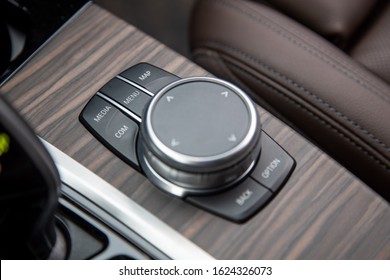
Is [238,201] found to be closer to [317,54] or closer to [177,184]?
[177,184]

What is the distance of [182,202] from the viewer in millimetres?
485

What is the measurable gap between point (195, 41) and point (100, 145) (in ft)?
0.75

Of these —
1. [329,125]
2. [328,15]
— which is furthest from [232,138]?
[328,15]

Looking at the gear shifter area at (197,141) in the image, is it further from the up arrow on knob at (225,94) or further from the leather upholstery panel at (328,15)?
the leather upholstery panel at (328,15)

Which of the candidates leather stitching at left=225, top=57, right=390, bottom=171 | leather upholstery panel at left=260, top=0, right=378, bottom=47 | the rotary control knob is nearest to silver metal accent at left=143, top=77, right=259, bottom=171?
the rotary control knob

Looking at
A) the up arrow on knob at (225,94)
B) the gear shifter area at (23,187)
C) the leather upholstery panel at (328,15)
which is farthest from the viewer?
the leather upholstery panel at (328,15)

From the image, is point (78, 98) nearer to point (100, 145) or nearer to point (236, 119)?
point (100, 145)

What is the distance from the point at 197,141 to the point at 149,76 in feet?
0.37

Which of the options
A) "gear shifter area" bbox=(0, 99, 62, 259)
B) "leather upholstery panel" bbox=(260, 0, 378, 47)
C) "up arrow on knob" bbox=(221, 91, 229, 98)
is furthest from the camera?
"leather upholstery panel" bbox=(260, 0, 378, 47)

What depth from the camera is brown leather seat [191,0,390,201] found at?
58cm

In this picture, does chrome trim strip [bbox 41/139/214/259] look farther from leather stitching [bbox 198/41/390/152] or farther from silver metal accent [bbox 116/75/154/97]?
leather stitching [bbox 198/41/390/152]

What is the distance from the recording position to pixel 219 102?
19.1 inches

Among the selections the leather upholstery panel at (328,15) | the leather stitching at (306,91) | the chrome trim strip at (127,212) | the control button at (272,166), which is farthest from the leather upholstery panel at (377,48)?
the chrome trim strip at (127,212)

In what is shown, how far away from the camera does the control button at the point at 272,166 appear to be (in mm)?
497
